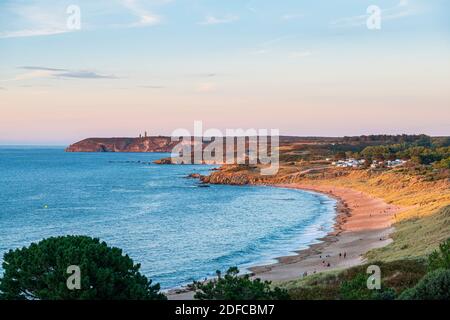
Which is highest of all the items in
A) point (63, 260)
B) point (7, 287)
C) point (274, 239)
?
point (63, 260)

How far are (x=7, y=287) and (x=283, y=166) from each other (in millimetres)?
138359

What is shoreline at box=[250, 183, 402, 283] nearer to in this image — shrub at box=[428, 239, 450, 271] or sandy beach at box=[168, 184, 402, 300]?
sandy beach at box=[168, 184, 402, 300]

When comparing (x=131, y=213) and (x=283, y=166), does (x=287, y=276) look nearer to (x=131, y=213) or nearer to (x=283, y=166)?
(x=131, y=213)

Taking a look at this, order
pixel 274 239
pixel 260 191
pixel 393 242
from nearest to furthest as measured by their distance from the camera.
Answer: pixel 393 242
pixel 274 239
pixel 260 191

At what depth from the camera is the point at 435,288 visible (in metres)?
16.1

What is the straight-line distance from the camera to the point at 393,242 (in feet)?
153

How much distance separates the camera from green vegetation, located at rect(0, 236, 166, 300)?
52.7 feet

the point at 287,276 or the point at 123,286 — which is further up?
the point at 123,286

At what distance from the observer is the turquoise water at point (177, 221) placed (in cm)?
4862

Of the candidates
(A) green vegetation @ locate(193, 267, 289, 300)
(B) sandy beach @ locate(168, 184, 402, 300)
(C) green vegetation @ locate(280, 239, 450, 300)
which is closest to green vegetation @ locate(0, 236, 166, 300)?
(A) green vegetation @ locate(193, 267, 289, 300)

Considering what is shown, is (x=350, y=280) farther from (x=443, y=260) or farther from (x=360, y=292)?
(x=360, y=292)

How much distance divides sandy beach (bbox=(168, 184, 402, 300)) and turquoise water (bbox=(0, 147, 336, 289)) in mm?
2240

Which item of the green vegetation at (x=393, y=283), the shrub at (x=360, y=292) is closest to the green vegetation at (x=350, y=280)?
the green vegetation at (x=393, y=283)
